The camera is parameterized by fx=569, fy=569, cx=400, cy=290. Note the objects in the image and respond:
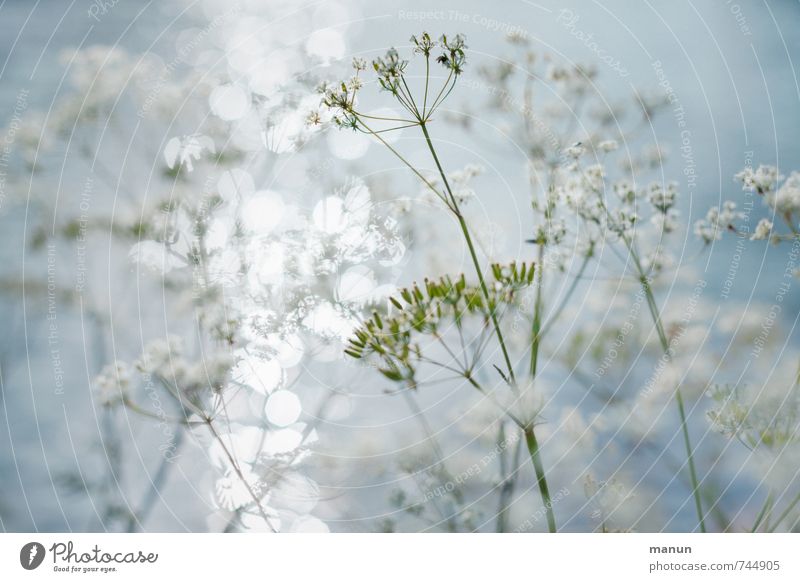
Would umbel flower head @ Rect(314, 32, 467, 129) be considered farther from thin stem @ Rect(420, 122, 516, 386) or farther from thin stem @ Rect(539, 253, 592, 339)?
thin stem @ Rect(539, 253, 592, 339)

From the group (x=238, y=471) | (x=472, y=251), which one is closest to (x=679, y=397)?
(x=472, y=251)

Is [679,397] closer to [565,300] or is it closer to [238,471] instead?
[565,300]

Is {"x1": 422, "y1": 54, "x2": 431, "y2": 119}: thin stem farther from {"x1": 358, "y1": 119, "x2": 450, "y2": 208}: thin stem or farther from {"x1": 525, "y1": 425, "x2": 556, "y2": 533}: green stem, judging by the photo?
{"x1": 525, "y1": 425, "x2": 556, "y2": 533}: green stem

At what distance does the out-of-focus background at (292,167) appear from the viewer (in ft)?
2.04

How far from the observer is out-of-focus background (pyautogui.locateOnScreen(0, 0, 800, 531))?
62 centimetres

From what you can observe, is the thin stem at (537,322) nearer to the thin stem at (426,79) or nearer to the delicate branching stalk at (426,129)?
the delicate branching stalk at (426,129)

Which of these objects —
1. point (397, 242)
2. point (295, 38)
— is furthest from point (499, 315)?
point (295, 38)

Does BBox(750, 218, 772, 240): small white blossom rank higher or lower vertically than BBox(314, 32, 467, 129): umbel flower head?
lower

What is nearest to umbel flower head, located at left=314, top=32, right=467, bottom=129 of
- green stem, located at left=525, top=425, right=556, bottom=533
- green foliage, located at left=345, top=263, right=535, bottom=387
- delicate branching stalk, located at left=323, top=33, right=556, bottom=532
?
delicate branching stalk, located at left=323, top=33, right=556, bottom=532

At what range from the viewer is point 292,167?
63 centimetres

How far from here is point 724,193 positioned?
0.63m

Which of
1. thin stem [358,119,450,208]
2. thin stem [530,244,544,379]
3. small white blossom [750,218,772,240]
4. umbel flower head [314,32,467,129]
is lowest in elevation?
thin stem [530,244,544,379]

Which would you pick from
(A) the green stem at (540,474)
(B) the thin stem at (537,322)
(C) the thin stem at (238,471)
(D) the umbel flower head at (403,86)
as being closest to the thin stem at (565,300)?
(B) the thin stem at (537,322)
